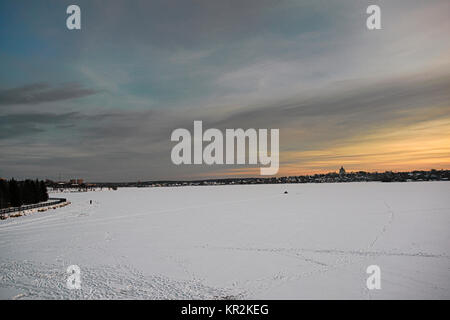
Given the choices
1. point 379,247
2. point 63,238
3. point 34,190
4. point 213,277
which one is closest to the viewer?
point 213,277

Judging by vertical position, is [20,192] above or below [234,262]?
above

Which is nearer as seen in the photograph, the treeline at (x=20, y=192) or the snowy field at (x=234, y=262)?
the snowy field at (x=234, y=262)

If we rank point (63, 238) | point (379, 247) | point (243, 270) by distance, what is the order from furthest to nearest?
point (63, 238) < point (379, 247) < point (243, 270)

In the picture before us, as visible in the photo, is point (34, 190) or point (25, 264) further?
point (34, 190)

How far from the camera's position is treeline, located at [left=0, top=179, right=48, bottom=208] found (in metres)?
44.1

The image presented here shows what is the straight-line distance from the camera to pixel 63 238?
52.5ft

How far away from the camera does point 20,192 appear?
48469 mm

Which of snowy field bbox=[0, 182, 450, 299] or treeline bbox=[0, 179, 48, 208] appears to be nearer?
snowy field bbox=[0, 182, 450, 299]

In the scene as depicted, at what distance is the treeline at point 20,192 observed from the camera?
44.1 metres

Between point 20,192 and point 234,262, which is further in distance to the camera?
point 20,192

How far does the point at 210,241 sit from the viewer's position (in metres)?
14.4
